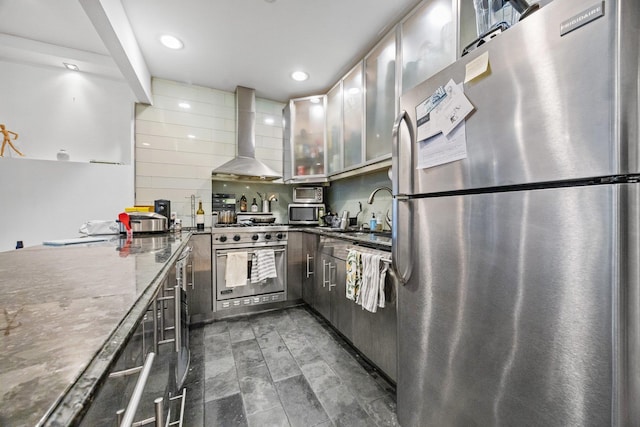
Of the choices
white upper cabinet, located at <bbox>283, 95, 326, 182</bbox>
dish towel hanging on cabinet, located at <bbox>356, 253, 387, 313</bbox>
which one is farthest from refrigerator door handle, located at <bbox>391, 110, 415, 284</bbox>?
white upper cabinet, located at <bbox>283, 95, 326, 182</bbox>

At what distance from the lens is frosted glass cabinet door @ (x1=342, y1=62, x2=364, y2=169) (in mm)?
2377

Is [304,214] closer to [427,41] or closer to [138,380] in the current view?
[427,41]

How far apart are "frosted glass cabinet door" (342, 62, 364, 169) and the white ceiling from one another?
160 millimetres

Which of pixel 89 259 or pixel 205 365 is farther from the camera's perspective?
pixel 205 365

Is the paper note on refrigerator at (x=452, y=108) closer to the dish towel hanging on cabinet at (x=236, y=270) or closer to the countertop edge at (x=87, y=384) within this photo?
the countertop edge at (x=87, y=384)

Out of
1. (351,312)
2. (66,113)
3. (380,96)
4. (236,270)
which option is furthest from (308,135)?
(66,113)

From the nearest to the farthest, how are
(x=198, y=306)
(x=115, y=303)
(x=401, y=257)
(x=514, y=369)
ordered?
(x=115, y=303) < (x=514, y=369) < (x=401, y=257) < (x=198, y=306)

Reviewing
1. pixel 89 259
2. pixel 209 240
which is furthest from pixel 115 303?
pixel 209 240

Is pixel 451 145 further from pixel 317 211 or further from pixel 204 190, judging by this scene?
pixel 204 190

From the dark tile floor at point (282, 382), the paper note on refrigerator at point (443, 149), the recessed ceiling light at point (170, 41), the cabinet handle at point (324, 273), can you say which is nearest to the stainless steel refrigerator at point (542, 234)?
the paper note on refrigerator at point (443, 149)

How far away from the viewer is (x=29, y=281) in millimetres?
631

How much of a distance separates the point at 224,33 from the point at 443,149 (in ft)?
6.93

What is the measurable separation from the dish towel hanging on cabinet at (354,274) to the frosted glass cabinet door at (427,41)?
129 centimetres

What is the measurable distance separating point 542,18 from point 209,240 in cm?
261
